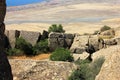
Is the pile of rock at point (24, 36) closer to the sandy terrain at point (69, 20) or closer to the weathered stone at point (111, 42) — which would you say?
the weathered stone at point (111, 42)

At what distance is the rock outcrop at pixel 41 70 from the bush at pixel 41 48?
1450cm

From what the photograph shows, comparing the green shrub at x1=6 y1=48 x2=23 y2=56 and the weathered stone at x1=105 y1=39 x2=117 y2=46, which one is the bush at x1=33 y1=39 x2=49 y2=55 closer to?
the green shrub at x1=6 y1=48 x2=23 y2=56

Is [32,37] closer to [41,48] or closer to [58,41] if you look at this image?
[41,48]

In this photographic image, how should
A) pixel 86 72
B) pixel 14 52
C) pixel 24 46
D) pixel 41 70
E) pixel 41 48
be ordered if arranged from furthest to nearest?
pixel 41 48, pixel 24 46, pixel 14 52, pixel 41 70, pixel 86 72

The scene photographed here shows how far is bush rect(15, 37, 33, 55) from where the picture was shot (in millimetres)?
33781

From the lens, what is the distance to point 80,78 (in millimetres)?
18422

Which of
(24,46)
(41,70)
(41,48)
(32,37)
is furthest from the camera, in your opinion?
(32,37)

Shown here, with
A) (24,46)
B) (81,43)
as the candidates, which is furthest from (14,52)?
(81,43)

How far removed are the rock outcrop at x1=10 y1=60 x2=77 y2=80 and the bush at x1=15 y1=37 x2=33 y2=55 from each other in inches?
Result: 559

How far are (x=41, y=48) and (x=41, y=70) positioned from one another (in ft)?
51.6

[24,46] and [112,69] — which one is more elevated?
[112,69]

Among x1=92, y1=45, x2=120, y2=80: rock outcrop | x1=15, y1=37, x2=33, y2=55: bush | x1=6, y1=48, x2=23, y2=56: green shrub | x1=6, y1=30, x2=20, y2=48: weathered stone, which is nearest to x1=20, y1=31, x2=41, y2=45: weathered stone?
x1=6, y1=30, x2=20, y2=48: weathered stone

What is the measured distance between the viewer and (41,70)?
18547 mm

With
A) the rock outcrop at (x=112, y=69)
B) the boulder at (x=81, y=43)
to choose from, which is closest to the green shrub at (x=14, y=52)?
the boulder at (x=81, y=43)
